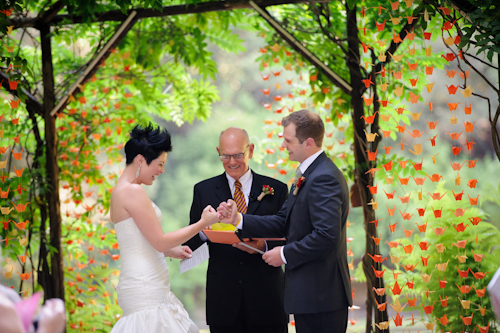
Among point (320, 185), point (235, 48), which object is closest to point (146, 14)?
point (235, 48)

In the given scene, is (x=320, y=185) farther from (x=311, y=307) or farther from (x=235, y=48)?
(x=235, y=48)

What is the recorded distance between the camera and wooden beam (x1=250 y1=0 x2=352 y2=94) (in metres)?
3.99

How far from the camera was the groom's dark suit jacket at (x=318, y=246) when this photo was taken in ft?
8.64

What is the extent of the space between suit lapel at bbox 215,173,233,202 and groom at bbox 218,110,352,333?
0.63 metres

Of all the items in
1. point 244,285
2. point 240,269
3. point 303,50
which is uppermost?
point 303,50

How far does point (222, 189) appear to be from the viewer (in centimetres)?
343

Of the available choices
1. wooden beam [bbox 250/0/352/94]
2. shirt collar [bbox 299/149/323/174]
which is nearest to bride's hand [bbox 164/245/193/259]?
shirt collar [bbox 299/149/323/174]

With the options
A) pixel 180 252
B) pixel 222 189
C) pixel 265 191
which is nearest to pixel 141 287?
pixel 180 252

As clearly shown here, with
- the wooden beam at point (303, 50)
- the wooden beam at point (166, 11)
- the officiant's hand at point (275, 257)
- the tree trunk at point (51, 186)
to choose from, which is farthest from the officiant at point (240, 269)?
the tree trunk at point (51, 186)

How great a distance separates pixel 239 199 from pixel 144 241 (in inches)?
34.1

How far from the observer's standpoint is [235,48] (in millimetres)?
5422

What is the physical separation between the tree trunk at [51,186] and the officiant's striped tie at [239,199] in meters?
1.97

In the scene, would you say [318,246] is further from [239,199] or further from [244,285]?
[239,199]

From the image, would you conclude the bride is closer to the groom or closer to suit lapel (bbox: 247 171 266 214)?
the groom
